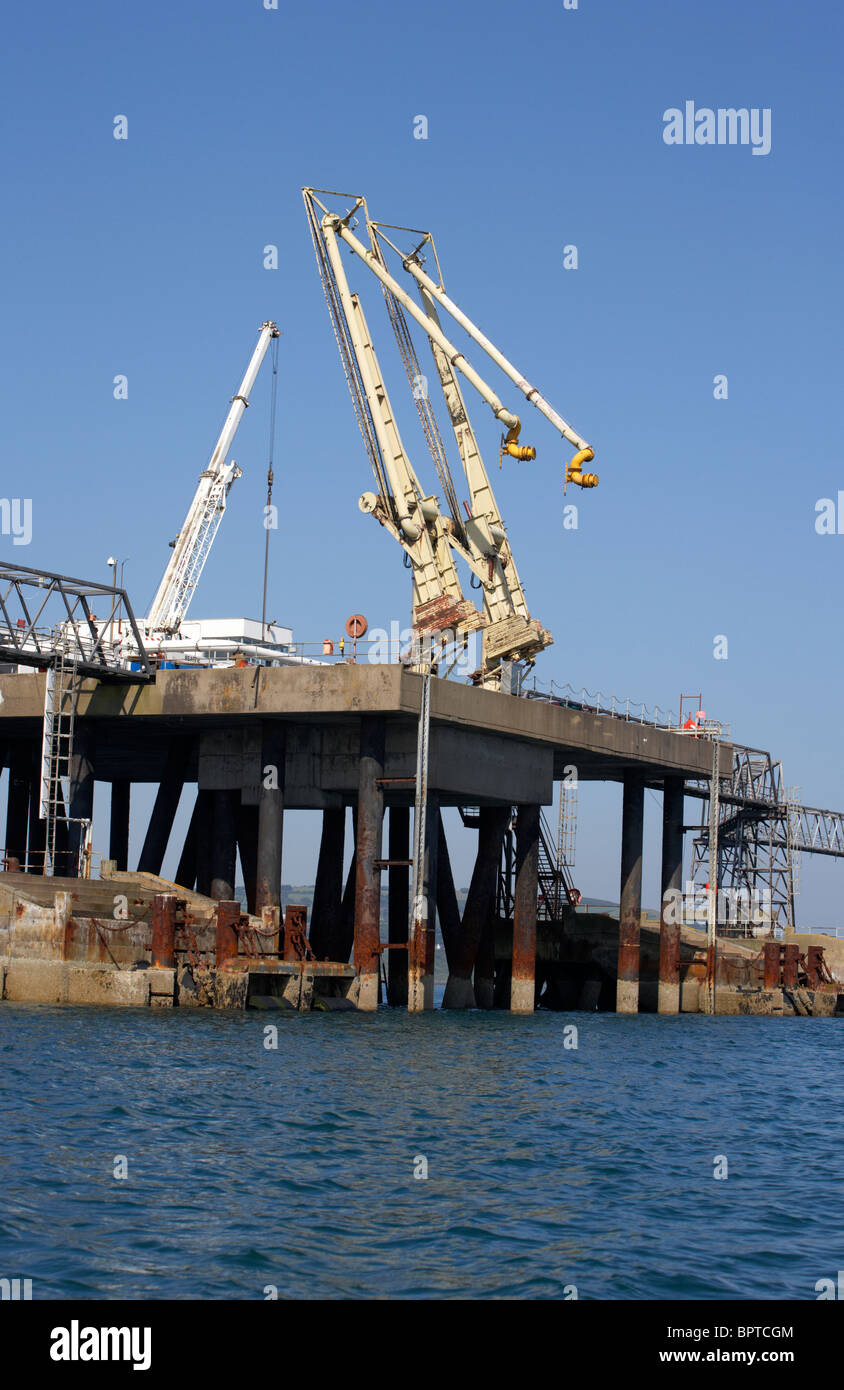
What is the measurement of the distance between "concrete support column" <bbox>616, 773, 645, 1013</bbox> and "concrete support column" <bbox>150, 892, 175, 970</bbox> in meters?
29.8

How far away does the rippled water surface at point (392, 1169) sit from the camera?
1912 centimetres

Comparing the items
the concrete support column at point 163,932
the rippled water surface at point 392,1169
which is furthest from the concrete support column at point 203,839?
the rippled water surface at point 392,1169

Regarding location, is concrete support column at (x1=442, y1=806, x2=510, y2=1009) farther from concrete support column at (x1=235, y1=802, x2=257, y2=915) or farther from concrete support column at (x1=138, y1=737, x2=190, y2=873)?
concrete support column at (x1=138, y1=737, x2=190, y2=873)

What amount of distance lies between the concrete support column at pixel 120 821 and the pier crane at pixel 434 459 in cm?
2648

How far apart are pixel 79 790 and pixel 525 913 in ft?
61.0

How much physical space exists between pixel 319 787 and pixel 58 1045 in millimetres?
25532

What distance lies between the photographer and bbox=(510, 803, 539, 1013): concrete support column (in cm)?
6738

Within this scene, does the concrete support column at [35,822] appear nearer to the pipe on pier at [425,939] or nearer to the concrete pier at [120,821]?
the concrete pier at [120,821]

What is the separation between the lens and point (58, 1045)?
38.3 m

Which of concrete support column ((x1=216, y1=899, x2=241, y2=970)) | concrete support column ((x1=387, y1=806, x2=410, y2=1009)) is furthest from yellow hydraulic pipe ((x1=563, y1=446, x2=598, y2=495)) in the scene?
concrete support column ((x1=216, y1=899, x2=241, y2=970))

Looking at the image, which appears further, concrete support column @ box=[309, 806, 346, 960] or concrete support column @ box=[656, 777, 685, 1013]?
concrete support column @ box=[656, 777, 685, 1013]

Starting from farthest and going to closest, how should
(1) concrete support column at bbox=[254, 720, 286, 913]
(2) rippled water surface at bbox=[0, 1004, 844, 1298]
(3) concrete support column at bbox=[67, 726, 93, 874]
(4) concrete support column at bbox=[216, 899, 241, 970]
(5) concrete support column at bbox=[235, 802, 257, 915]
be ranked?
(5) concrete support column at bbox=[235, 802, 257, 915] → (3) concrete support column at bbox=[67, 726, 93, 874] → (1) concrete support column at bbox=[254, 720, 286, 913] → (4) concrete support column at bbox=[216, 899, 241, 970] → (2) rippled water surface at bbox=[0, 1004, 844, 1298]

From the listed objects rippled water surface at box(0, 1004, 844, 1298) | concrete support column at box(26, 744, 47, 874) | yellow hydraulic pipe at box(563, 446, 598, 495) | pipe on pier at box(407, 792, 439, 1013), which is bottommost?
rippled water surface at box(0, 1004, 844, 1298)
